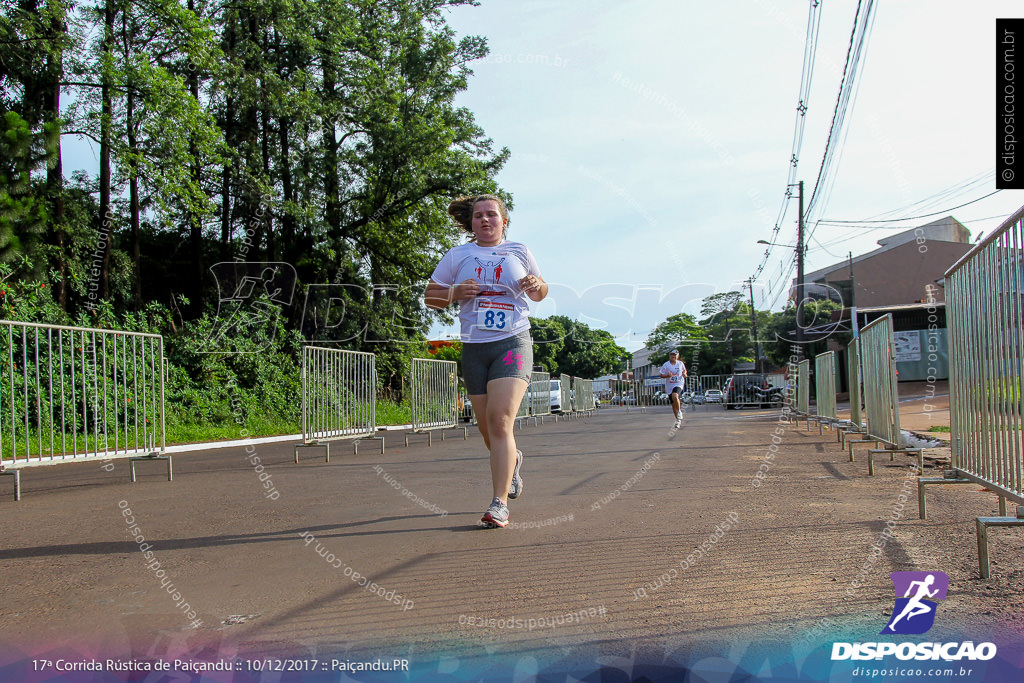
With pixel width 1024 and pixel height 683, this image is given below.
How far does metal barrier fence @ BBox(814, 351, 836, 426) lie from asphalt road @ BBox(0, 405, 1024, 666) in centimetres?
745

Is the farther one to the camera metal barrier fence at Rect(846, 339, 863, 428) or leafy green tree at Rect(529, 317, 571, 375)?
leafy green tree at Rect(529, 317, 571, 375)

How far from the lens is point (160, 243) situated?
23.8 meters

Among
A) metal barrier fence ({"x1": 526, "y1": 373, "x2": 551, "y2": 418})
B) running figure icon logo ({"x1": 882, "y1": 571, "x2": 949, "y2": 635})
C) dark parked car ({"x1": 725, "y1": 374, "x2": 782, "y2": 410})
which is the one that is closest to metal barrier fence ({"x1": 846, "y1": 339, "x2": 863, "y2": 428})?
running figure icon logo ({"x1": 882, "y1": 571, "x2": 949, "y2": 635})

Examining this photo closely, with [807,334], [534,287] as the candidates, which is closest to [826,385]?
[534,287]

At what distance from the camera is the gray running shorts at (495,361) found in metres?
4.81

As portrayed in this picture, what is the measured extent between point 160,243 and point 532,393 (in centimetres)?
1238

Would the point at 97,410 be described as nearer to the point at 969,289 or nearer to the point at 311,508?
the point at 311,508

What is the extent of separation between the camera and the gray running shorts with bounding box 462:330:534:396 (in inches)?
189

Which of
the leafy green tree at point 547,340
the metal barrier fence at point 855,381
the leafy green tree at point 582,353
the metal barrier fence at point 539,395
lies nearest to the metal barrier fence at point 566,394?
the metal barrier fence at point 539,395

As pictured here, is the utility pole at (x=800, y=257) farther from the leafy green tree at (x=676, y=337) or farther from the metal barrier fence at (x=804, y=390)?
the leafy green tree at (x=676, y=337)

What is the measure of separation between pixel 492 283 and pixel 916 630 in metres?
3.07

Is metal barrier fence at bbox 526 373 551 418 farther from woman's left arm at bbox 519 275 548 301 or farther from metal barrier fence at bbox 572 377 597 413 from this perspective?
Result: woman's left arm at bbox 519 275 548 301

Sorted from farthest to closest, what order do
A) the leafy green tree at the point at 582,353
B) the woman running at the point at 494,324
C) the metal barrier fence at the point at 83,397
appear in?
1. the leafy green tree at the point at 582,353
2. the metal barrier fence at the point at 83,397
3. the woman running at the point at 494,324

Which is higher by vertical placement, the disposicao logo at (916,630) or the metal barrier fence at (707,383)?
the disposicao logo at (916,630)
